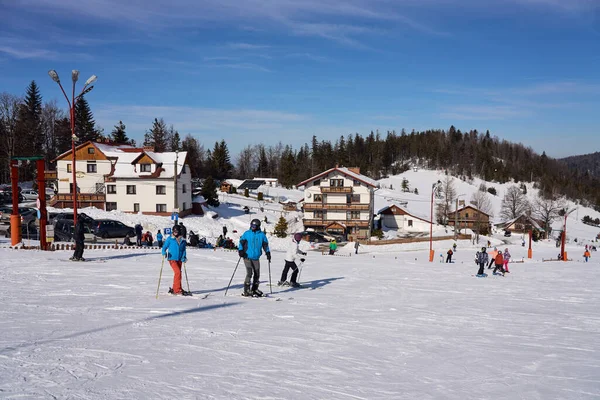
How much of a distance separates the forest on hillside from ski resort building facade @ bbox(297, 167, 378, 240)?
37.7 m

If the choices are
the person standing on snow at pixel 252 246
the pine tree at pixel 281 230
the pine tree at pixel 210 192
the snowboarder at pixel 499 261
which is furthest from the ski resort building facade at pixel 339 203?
the person standing on snow at pixel 252 246

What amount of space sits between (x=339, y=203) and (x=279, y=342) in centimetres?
5277

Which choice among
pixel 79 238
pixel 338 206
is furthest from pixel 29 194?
pixel 79 238

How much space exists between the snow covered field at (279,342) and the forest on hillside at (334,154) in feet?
219

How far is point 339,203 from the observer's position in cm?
5984

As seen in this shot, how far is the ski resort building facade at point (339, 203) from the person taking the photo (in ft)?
194

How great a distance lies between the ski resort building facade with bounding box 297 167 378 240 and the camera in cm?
5928

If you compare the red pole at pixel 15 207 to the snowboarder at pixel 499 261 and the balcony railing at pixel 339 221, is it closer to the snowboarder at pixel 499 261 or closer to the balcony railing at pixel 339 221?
the snowboarder at pixel 499 261

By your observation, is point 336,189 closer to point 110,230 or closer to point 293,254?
point 110,230

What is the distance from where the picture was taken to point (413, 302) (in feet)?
41.6

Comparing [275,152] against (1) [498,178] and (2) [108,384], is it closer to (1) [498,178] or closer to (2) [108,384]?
(1) [498,178]

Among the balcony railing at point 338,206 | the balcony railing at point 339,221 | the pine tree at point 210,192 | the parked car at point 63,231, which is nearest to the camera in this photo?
the parked car at point 63,231

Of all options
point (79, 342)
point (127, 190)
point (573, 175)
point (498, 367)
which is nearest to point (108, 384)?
point (79, 342)

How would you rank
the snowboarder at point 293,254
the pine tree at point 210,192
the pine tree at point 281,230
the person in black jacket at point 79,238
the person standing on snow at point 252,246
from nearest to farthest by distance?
1. the person standing on snow at point 252,246
2. the snowboarder at point 293,254
3. the person in black jacket at point 79,238
4. the pine tree at point 281,230
5. the pine tree at point 210,192
